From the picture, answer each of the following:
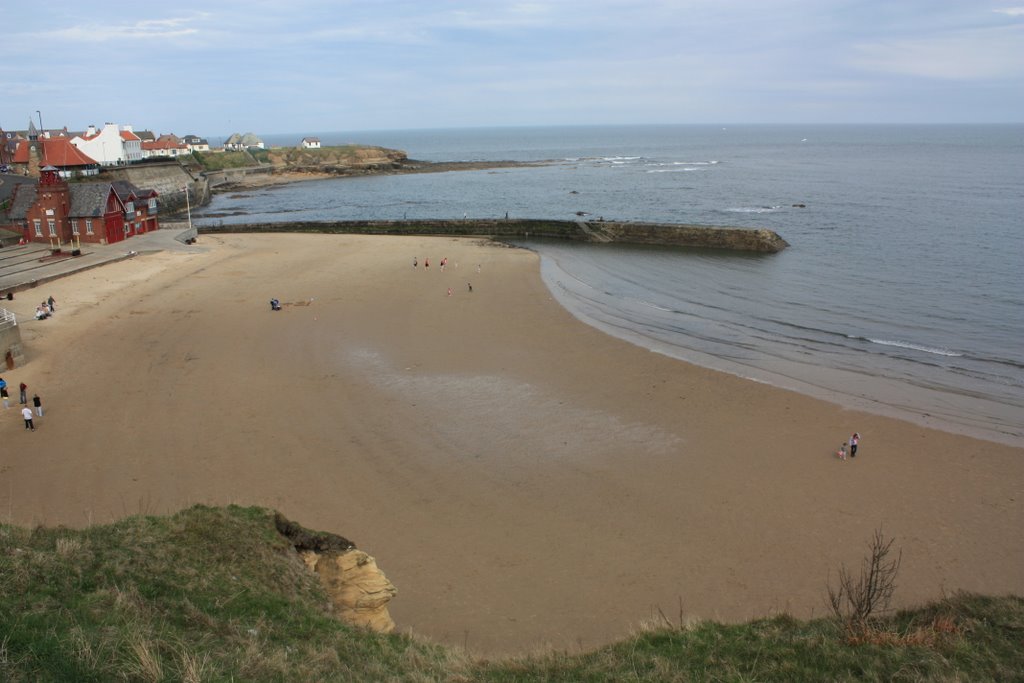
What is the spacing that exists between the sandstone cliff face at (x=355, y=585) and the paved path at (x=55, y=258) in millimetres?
29791

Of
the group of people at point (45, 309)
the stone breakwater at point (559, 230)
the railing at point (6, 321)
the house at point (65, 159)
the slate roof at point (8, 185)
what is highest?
the house at point (65, 159)

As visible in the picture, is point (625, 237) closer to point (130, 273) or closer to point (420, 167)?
point (130, 273)

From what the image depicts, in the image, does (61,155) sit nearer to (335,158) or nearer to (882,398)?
(882,398)

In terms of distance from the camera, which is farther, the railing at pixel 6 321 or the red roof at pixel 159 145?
the red roof at pixel 159 145

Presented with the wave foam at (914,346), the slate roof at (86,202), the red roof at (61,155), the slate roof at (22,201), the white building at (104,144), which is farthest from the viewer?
the white building at (104,144)

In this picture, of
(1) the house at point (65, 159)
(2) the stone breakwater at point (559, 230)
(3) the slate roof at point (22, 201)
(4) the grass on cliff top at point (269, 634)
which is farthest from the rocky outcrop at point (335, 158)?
(4) the grass on cliff top at point (269, 634)

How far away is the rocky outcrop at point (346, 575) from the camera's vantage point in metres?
10.1

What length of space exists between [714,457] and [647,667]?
409 inches

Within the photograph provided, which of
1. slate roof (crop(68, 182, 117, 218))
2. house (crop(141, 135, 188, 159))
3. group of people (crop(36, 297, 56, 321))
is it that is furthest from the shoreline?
house (crop(141, 135, 188, 159))

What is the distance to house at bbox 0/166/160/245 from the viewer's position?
44812 mm

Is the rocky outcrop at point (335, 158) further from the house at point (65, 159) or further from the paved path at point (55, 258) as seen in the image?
the paved path at point (55, 258)

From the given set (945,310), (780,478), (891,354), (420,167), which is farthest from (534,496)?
(420,167)

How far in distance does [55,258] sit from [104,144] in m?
56.9

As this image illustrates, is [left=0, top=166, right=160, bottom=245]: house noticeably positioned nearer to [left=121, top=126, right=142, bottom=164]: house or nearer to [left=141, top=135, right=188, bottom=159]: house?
[left=121, top=126, right=142, bottom=164]: house
